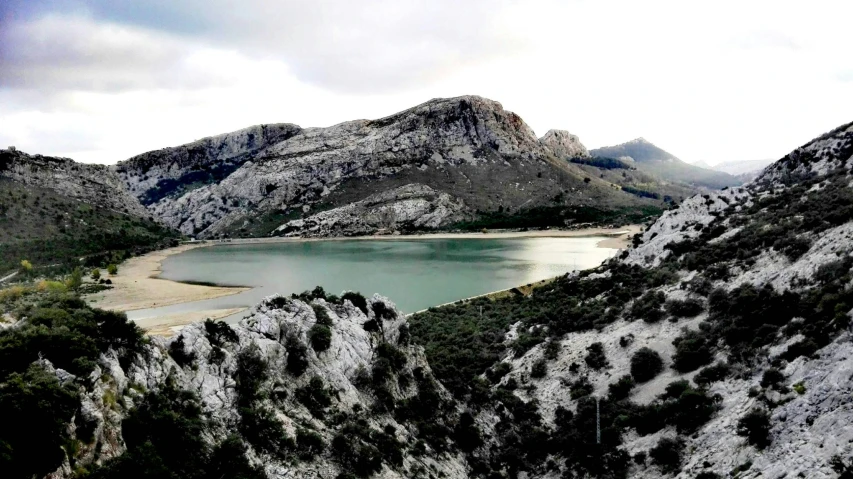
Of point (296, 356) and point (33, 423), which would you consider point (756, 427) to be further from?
point (33, 423)

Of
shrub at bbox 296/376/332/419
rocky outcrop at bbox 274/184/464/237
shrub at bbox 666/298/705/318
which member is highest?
rocky outcrop at bbox 274/184/464/237

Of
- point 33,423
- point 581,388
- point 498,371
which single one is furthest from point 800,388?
point 33,423

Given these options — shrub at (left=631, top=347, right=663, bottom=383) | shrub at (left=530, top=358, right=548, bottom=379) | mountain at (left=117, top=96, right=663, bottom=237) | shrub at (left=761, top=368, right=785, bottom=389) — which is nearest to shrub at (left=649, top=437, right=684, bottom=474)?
shrub at (left=761, top=368, right=785, bottom=389)

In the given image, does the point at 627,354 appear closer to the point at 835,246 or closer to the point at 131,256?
the point at 835,246

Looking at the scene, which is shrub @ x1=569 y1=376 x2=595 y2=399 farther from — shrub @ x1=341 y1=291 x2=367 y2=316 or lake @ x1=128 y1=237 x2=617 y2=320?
lake @ x1=128 y1=237 x2=617 y2=320

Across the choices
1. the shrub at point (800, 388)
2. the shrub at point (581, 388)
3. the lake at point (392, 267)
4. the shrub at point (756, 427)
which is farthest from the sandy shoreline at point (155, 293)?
the shrub at point (800, 388)

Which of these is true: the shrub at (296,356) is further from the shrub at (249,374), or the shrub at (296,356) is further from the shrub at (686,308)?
the shrub at (686,308)
